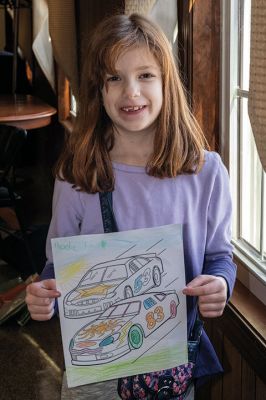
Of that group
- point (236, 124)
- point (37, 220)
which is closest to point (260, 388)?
point (236, 124)

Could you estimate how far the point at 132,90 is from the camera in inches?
42.9

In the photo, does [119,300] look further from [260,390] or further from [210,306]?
[260,390]

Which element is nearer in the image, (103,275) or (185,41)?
(103,275)

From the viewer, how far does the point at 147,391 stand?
1172 millimetres

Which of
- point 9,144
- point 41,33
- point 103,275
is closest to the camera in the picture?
point 103,275

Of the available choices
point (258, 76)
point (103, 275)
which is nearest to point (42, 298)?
point (103, 275)

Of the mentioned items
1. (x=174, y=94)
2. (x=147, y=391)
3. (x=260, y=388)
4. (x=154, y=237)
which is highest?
(x=174, y=94)

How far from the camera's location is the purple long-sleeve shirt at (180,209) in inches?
44.7

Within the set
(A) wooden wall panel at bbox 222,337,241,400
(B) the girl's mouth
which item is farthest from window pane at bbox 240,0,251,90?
(A) wooden wall panel at bbox 222,337,241,400

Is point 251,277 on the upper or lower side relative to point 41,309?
lower

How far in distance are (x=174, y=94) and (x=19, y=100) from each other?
3.15m

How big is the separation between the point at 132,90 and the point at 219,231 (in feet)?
1.02

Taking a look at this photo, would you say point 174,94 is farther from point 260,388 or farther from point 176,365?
point 260,388

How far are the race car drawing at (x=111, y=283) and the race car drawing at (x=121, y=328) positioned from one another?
0.02m
